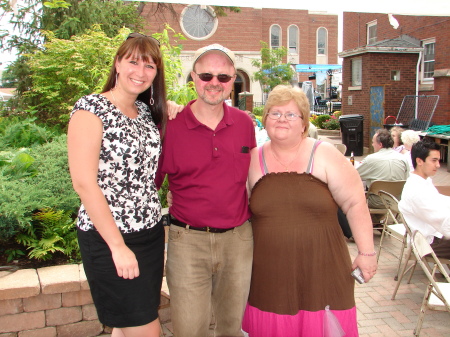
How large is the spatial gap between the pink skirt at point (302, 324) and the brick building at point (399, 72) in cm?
1209

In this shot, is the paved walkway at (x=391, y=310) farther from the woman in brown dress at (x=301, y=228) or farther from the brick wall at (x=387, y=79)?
the brick wall at (x=387, y=79)

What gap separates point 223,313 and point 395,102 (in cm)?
1332

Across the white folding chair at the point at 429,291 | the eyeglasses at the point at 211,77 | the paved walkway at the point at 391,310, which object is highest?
the eyeglasses at the point at 211,77

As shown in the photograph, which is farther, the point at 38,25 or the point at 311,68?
the point at 311,68

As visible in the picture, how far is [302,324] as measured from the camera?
237cm

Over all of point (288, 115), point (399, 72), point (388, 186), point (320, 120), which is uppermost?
point (399, 72)

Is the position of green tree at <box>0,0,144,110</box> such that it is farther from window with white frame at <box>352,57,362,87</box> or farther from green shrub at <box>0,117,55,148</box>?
window with white frame at <box>352,57,362,87</box>

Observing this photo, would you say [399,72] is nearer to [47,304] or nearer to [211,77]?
[211,77]

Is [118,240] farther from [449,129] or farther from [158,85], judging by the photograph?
[449,129]

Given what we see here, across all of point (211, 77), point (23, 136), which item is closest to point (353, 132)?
point (23, 136)

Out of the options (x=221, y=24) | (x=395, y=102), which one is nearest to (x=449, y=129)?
(x=395, y=102)

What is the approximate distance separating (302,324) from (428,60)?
1435cm

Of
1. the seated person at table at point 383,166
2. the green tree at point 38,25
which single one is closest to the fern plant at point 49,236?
the seated person at table at point 383,166

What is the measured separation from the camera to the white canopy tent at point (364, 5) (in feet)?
12.4
